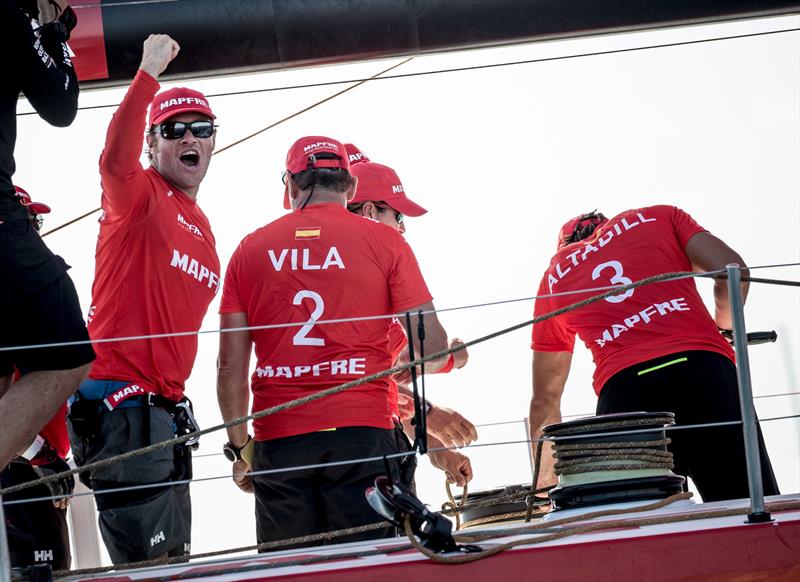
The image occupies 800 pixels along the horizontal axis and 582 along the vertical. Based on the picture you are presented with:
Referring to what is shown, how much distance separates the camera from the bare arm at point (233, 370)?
313 cm

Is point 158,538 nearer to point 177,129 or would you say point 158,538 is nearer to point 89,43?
point 177,129

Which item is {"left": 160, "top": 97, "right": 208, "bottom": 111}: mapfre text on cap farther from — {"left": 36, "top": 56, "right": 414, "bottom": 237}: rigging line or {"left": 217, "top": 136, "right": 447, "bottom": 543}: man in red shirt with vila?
{"left": 36, "top": 56, "right": 414, "bottom": 237}: rigging line

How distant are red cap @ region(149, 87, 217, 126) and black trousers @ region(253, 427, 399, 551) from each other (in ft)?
2.99

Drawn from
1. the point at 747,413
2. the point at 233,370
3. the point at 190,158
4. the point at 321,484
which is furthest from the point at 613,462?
the point at 190,158

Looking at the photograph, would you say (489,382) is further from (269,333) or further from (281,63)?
(269,333)

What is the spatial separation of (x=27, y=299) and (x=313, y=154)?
0.98 m

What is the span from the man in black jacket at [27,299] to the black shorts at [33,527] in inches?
40.9

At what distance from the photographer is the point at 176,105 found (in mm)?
3340

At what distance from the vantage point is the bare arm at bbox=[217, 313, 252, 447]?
3.13 meters

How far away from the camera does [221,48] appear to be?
393 centimetres

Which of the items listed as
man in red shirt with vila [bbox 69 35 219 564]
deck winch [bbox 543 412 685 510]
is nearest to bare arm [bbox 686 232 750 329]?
deck winch [bbox 543 412 685 510]

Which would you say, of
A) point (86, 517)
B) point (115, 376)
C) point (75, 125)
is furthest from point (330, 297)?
point (75, 125)

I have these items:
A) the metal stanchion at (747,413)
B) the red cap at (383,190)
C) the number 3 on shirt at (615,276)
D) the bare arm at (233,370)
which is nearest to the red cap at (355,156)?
the red cap at (383,190)

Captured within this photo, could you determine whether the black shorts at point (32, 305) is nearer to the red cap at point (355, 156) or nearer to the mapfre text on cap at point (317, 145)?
the mapfre text on cap at point (317, 145)
